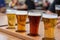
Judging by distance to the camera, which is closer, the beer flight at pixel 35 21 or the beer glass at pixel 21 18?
Result: the beer flight at pixel 35 21

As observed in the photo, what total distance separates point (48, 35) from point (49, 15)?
13cm

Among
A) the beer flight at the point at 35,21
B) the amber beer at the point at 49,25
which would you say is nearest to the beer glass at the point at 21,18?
the beer flight at the point at 35,21

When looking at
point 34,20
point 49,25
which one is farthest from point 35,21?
point 49,25

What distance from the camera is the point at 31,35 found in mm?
1242

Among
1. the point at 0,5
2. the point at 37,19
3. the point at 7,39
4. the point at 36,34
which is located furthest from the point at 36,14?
the point at 0,5

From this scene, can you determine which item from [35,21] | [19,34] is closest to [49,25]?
[35,21]

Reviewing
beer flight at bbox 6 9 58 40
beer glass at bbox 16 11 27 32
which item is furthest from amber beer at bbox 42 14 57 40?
beer glass at bbox 16 11 27 32

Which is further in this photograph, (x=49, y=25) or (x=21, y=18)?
(x=21, y=18)

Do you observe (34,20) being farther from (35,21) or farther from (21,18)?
(21,18)

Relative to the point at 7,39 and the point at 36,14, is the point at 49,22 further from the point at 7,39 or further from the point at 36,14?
the point at 7,39

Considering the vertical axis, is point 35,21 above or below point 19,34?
above

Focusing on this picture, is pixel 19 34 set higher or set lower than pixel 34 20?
lower

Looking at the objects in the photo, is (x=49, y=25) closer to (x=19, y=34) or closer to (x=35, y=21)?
(x=35, y=21)

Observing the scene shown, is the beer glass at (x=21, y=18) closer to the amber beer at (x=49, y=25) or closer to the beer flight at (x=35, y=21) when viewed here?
the beer flight at (x=35, y=21)
